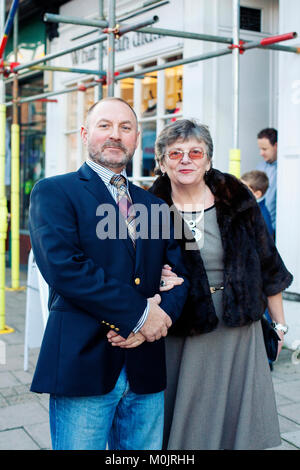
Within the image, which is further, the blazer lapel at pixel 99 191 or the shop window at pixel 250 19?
the shop window at pixel 250 19

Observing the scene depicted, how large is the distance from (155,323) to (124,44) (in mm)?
6893

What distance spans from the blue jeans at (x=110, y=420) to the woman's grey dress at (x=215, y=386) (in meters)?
0.35

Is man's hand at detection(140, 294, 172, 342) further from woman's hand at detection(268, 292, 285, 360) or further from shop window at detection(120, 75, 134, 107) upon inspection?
shop window at detection(120, 75, 134, 107)

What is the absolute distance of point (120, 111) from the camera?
7.36 ft

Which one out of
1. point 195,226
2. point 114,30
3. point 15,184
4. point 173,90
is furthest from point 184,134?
point 15,184

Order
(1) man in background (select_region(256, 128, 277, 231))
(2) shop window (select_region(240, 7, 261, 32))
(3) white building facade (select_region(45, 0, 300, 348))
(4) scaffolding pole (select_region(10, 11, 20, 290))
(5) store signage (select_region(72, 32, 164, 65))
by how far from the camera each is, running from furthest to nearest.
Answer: (5) store signage (select_region(72, 32, 164, 65)) → (4) scaffolding pole (select_region(10, 11, 20, 290)) → (2) shop window (select_region(240, 7, 261, 32)) → (1) man in background (select_region(256, 128, 277, 231)) → (3) white building facade (select_region(45, 0, 300, 348))

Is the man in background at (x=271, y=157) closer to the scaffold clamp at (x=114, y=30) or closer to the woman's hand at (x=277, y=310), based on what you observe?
the scaffold clamp at (x=114, y=30)

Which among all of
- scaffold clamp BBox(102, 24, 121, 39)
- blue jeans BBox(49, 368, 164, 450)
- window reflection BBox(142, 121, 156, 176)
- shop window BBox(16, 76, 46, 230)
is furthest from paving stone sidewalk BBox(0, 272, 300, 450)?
shop window BBox(16, 76, 46, 230)

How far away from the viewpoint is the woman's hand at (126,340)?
6.86ft

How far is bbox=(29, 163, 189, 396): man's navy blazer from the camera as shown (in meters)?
1.98

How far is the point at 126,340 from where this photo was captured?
6.90ft

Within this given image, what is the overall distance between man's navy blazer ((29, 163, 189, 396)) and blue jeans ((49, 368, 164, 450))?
6 cm

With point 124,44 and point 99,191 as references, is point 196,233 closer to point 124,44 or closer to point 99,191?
point 99,191

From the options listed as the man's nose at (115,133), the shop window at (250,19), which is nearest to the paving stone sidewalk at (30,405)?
the man's nose at (115,133)
